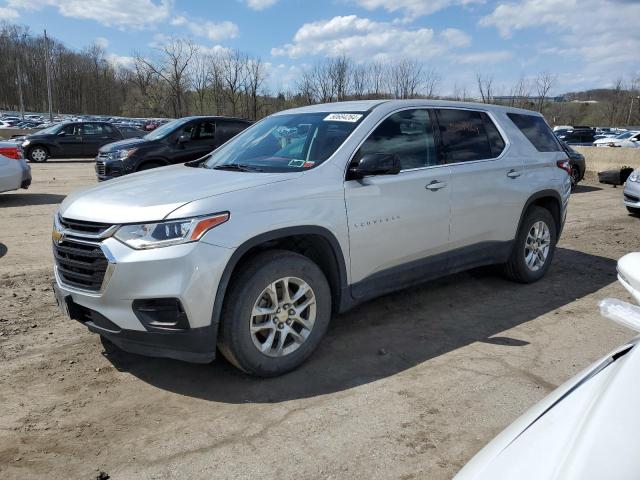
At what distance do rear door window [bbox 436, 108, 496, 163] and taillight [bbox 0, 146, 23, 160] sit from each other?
9.23m

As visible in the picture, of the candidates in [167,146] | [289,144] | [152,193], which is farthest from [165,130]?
[152,193]

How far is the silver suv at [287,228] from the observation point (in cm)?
312

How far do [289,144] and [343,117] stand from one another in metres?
0.50

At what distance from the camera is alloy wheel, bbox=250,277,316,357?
344 centimetres

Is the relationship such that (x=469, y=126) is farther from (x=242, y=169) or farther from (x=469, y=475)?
(x=469, y=475)

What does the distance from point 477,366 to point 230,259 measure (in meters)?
1.99

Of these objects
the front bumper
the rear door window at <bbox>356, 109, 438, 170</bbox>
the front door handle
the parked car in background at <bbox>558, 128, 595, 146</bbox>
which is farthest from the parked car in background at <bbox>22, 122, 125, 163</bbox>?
the parked car in background at <bbox>558, 128, 595, 146</bbox>

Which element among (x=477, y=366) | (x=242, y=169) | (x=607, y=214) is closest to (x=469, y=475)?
(x=477, y=366)

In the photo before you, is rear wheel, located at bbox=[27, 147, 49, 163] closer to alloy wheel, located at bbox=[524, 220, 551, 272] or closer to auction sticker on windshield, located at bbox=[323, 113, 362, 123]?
auction sticker on windshield, located at bbox=[323, 113, 362, 123]

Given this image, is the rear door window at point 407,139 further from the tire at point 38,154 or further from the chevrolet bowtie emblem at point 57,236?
the tire at point 38,154

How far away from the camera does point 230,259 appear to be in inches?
125

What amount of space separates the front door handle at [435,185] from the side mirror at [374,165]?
60 cm

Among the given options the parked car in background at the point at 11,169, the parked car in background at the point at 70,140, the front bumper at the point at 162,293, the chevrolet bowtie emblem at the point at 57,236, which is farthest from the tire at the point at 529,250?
the parked car in background at the point at 70,140

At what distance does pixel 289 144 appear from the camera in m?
4.24
